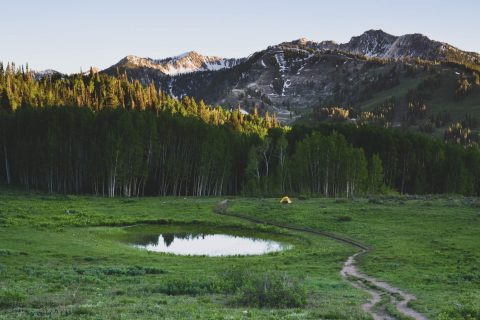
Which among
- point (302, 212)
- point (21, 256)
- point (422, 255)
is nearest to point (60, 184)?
point (302, 212)

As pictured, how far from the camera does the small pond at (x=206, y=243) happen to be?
161ft

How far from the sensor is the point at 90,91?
153 metres

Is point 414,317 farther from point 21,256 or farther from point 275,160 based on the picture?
point 275,160

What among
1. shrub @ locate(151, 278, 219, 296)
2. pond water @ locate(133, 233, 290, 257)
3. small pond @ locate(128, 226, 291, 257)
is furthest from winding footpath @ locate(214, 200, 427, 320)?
small pond @ locate(128, 226, 291, 257)

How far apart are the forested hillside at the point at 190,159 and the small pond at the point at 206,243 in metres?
41.1

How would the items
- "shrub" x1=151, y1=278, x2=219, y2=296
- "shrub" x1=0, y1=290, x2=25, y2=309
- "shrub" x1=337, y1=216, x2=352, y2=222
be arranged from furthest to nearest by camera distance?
1. "shrub" x1=337, y1=216, x2=352, y2=222
2. "shrub" x1=151, y1=278, x2=219, y2=296
3. "shrub" x1=0, y1=290, x2=25, y2=309

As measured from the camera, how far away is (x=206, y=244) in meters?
53.6

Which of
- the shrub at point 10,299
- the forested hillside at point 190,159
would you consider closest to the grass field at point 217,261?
the shrub at point 10,299

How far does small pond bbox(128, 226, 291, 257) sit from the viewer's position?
49.0 m

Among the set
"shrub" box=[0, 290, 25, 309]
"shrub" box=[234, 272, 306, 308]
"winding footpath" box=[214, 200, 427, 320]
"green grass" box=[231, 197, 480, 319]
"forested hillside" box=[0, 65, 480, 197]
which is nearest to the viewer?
"shrub" box=[0, 290, 25, 309]

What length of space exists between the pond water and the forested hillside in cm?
4210

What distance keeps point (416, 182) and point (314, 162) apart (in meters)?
34.1

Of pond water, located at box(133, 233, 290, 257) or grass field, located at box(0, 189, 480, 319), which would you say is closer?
grass field, located at box(0, 189, 480, 319)

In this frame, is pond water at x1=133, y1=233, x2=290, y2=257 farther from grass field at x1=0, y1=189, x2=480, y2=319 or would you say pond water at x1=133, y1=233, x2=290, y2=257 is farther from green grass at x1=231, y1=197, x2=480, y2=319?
green grass at x1=231, y1=197, x2=480, y2=319
